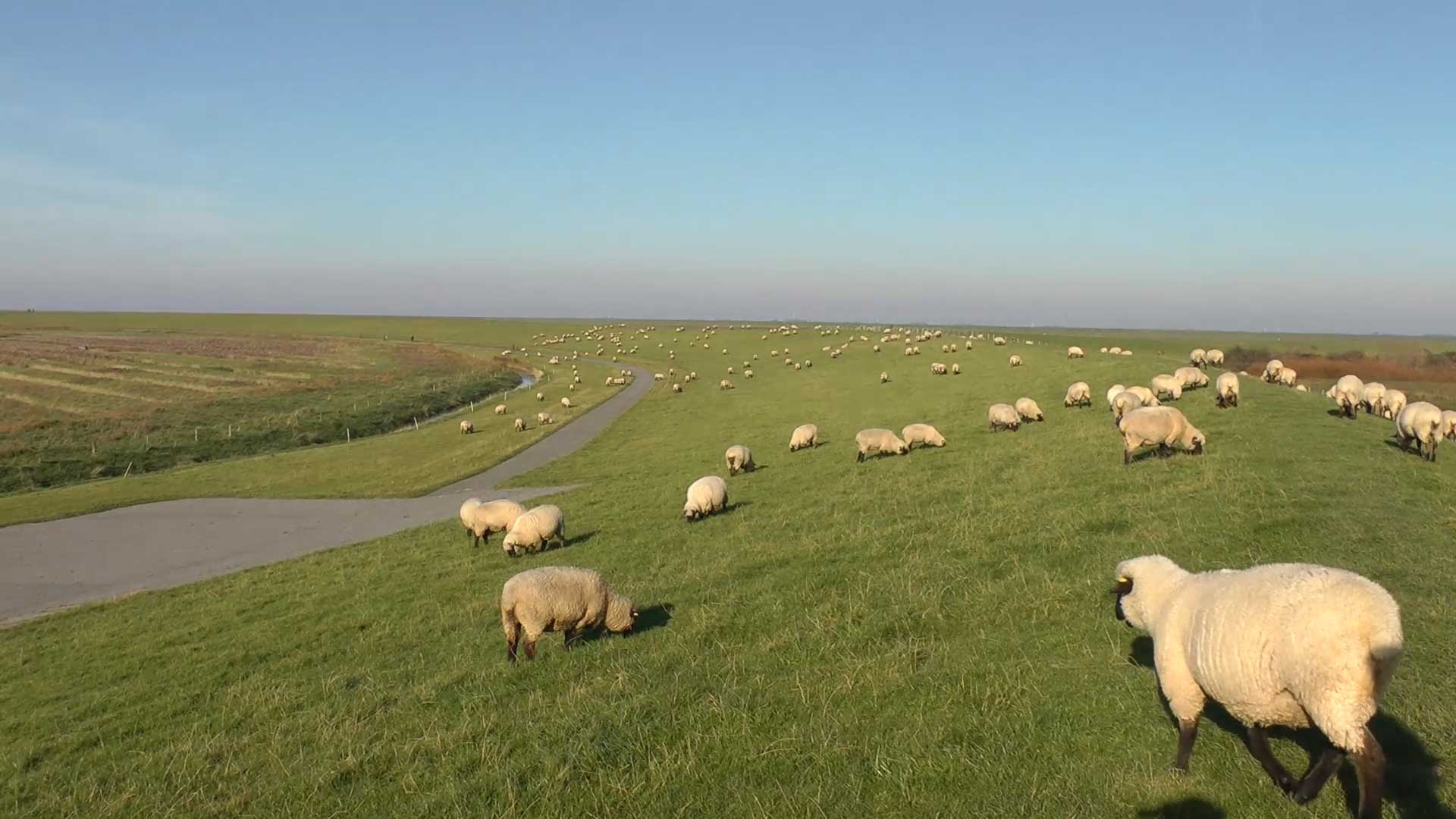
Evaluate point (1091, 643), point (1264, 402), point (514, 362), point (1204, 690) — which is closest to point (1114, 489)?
point (1091, 643)

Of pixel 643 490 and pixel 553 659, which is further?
pixel 643 490

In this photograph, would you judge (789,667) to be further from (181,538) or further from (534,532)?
(181,538)

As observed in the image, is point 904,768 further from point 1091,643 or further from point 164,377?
point 164,377

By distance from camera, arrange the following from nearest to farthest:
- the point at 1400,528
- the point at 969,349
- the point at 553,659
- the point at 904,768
→ the point at 904,768, the point at 553,659, the point at 1400,528, the point at 969,349

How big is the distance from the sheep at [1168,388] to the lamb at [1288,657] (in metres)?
27.5

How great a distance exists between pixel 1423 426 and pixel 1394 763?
19187 millimetres

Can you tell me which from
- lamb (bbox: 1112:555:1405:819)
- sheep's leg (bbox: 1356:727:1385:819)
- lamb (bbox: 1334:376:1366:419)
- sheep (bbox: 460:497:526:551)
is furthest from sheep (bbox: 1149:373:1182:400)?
sheep's leg (bbox: 1356:727:1385:819)

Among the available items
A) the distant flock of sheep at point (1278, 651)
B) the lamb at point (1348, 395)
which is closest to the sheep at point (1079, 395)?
the lamb at point (1348, 395)

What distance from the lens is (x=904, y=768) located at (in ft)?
23.3

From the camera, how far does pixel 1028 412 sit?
3284 cm

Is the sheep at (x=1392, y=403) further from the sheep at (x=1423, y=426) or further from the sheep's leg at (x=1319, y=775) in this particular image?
the sheep's leg at (x=1319, y=775)

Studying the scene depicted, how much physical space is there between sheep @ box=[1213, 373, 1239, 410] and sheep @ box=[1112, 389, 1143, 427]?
2.86 meters

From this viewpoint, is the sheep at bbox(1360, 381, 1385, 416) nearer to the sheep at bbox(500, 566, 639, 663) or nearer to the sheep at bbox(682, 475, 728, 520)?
the sheep at bbox(682, 475, 728, 520)

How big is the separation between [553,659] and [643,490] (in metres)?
19.0
